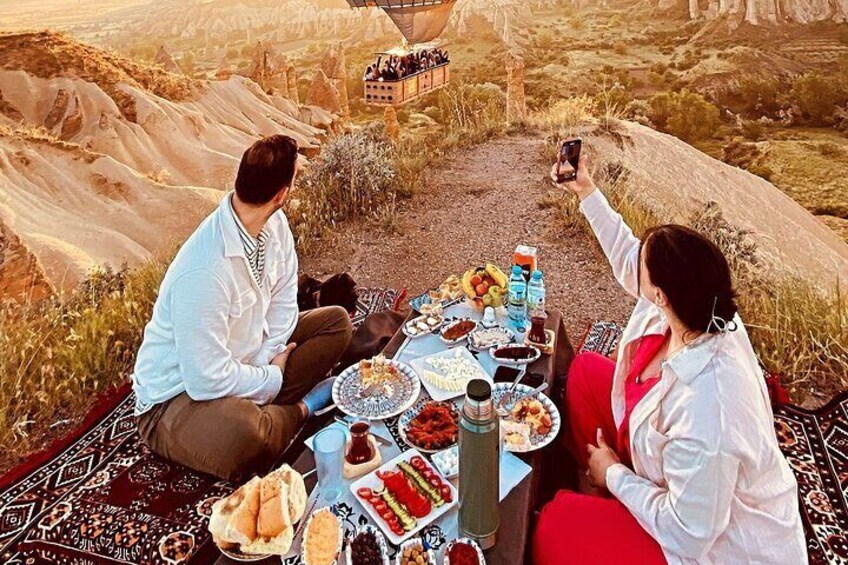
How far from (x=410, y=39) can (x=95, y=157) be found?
355 cm

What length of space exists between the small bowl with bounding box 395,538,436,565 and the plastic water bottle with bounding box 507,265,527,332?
104 cm

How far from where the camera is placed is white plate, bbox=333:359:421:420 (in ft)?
5.88

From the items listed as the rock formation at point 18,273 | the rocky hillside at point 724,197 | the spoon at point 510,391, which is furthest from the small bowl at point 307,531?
the rocky hillside at point 724,197

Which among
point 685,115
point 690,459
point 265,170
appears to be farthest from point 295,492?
point 685,115

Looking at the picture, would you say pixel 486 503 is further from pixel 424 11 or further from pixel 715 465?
pixel 424 11

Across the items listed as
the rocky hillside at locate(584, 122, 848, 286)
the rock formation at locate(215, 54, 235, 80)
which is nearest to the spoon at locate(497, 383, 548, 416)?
the rocky hillside at locate(584, 122, 848, 286)

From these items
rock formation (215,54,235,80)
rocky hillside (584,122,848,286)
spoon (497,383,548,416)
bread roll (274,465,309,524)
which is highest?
rock formation (215,54,235,80)

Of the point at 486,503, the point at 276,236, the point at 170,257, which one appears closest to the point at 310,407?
the point at 276,236

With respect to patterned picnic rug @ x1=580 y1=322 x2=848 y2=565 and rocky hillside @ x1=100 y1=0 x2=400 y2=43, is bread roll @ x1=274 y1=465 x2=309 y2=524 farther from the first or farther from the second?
rocky hillside @ x1=100 y1=0 x2=400 y2=43

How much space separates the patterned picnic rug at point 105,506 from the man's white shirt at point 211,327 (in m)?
0.27

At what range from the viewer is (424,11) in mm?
3020

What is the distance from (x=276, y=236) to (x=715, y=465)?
5.95 ft

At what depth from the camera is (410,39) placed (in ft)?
10.4

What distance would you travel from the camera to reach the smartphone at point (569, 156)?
7.01ft
